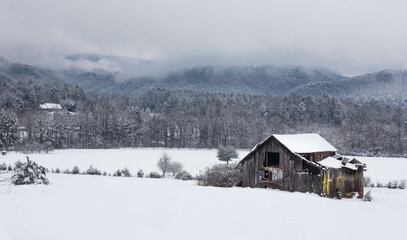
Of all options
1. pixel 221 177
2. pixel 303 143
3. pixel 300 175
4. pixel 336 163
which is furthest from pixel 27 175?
pixel 336 163

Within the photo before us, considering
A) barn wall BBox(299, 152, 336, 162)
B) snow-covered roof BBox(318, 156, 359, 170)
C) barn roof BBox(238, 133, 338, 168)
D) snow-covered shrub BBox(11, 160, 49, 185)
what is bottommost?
snow-covered shrub BBox(11, 160, 49, 185)

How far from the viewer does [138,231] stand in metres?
13.3

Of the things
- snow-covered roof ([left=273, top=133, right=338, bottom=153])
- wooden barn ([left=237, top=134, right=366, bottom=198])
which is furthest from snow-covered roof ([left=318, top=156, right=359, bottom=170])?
snow-covered roof ([left=273, top=133, right=338, bottom=153])

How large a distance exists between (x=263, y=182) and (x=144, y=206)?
16.2 m

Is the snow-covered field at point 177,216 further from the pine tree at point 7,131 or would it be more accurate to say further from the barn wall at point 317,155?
the pine tree at point 7,131

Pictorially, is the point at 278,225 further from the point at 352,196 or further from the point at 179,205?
the point at 352,196

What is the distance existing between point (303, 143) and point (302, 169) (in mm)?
3516

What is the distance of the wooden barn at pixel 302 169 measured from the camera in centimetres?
2839

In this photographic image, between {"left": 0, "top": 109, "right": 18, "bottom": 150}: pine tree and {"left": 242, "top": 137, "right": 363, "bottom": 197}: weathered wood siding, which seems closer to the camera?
{"left": 242, "top": 137, "right": 363, "bottom": 197}: weathered wood siding

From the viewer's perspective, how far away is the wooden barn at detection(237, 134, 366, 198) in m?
28.4

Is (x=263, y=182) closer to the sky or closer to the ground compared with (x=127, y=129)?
closer to the ground

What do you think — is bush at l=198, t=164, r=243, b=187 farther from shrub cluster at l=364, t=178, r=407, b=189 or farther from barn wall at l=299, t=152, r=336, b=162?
shrub cluster at l=364, t=178, r=407, b=189

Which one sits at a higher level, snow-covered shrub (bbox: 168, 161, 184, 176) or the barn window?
the barn window

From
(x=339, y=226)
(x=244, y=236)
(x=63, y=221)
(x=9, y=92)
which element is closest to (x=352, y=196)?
(x=339, y=226)
